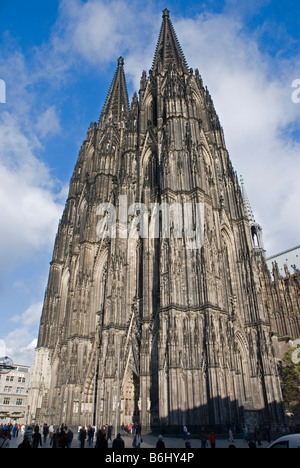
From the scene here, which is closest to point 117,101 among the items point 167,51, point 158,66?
point 167,51

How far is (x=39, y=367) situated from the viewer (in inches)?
1550

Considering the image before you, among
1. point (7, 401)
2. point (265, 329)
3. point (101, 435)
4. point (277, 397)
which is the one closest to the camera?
point (101, 435)

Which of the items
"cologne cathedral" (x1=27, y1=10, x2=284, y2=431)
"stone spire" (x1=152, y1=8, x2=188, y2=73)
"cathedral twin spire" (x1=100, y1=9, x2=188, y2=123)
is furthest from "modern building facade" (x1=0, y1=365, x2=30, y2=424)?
"stone spire" (x1=152, y1=8, x2=188, y2=73)

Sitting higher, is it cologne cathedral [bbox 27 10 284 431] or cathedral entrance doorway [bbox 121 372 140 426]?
cologne cathedral [bbox 27 10 284 431]

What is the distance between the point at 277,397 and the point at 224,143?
26.9 m

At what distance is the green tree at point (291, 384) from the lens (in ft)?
103

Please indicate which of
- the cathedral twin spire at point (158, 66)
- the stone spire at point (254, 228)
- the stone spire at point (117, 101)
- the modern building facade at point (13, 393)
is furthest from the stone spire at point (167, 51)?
the modern building facade at point (13, 393)

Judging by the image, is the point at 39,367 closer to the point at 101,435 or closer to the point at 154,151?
the point at 154,151

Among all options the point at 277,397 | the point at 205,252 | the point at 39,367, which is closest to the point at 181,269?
the point at 205,252

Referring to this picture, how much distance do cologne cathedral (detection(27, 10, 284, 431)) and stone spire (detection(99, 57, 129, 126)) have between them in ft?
22.9

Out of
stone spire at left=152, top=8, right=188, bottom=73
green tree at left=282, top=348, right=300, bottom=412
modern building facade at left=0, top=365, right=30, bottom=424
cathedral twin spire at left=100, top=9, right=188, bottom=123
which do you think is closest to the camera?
green tree at left=282, top=348, right=300, bottom=412

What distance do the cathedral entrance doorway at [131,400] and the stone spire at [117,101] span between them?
125 ft

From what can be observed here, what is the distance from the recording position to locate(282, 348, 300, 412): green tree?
103 feet

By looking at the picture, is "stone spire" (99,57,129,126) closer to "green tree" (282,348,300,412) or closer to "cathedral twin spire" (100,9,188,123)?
"cathedral twin spire" (100,9,188,123)
